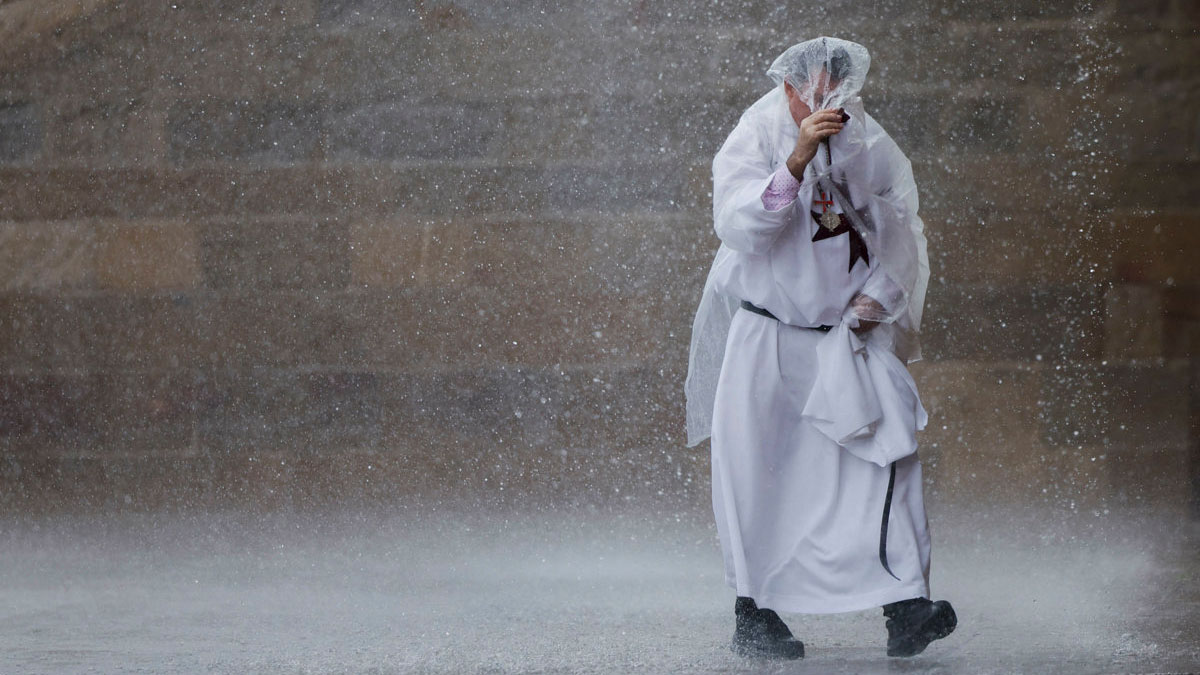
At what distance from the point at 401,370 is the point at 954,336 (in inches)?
83.8

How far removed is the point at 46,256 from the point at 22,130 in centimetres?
50

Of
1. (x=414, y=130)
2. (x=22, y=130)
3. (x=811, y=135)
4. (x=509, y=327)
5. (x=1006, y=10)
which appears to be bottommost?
(x=509, y=327)

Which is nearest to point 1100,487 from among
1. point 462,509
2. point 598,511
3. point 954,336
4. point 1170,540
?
point 1170,540

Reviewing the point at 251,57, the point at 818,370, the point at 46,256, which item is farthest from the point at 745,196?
the point at 46,256

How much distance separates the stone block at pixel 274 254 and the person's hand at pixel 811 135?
8.41ft

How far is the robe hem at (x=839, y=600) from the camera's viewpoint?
3.83 meters

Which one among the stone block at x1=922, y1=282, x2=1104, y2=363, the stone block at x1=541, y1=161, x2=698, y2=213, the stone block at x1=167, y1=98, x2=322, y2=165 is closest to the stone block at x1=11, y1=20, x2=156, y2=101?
the stone block at x1=167, y1=98, x2=322, y2=165

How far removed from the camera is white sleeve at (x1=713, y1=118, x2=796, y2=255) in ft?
12.6

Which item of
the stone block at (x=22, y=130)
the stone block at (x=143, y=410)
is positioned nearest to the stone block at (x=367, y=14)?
the stone block at (x=22, y=130)

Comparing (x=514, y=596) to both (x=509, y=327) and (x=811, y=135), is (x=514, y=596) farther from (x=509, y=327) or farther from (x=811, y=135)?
(x=811, y=135)

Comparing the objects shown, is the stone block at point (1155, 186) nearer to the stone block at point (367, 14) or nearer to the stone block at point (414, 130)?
the stone block at point (414, 130)

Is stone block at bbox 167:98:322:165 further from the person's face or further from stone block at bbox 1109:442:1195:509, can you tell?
stone block at bbox 1109:442:1195:509

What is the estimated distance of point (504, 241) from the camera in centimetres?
587

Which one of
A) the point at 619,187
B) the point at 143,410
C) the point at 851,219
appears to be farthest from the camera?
the point at 143,410
